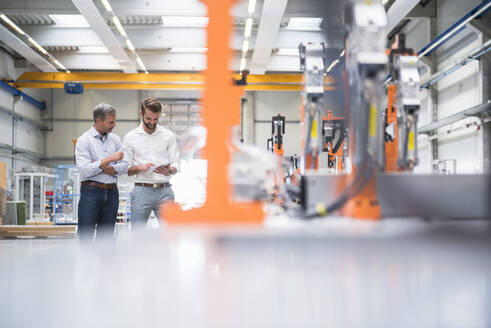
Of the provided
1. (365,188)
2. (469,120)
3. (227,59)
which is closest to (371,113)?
(365,188)

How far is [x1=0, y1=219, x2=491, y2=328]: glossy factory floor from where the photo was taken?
3.12ft

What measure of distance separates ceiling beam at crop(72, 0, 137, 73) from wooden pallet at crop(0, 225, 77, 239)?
151 inches

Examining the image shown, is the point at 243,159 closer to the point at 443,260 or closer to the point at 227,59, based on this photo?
the point at 227,59

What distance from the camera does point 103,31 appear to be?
888cm

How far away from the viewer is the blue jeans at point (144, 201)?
274 cm

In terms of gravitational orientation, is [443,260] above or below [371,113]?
below

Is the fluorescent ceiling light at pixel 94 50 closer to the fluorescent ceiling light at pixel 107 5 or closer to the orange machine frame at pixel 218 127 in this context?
the fluorescent ceiling light at pixel 107 5

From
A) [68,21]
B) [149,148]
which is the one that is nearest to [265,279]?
[149,148]

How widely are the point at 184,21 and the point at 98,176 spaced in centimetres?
785

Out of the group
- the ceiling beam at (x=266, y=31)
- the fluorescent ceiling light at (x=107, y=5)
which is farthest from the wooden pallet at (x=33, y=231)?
the ceiling beam at (x=266, y=31)

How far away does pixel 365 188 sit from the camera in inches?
80.4

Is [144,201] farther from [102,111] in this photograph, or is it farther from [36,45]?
[36,45]

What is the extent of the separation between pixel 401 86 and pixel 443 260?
1.51 meters

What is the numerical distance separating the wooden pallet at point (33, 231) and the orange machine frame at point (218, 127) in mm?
6098
